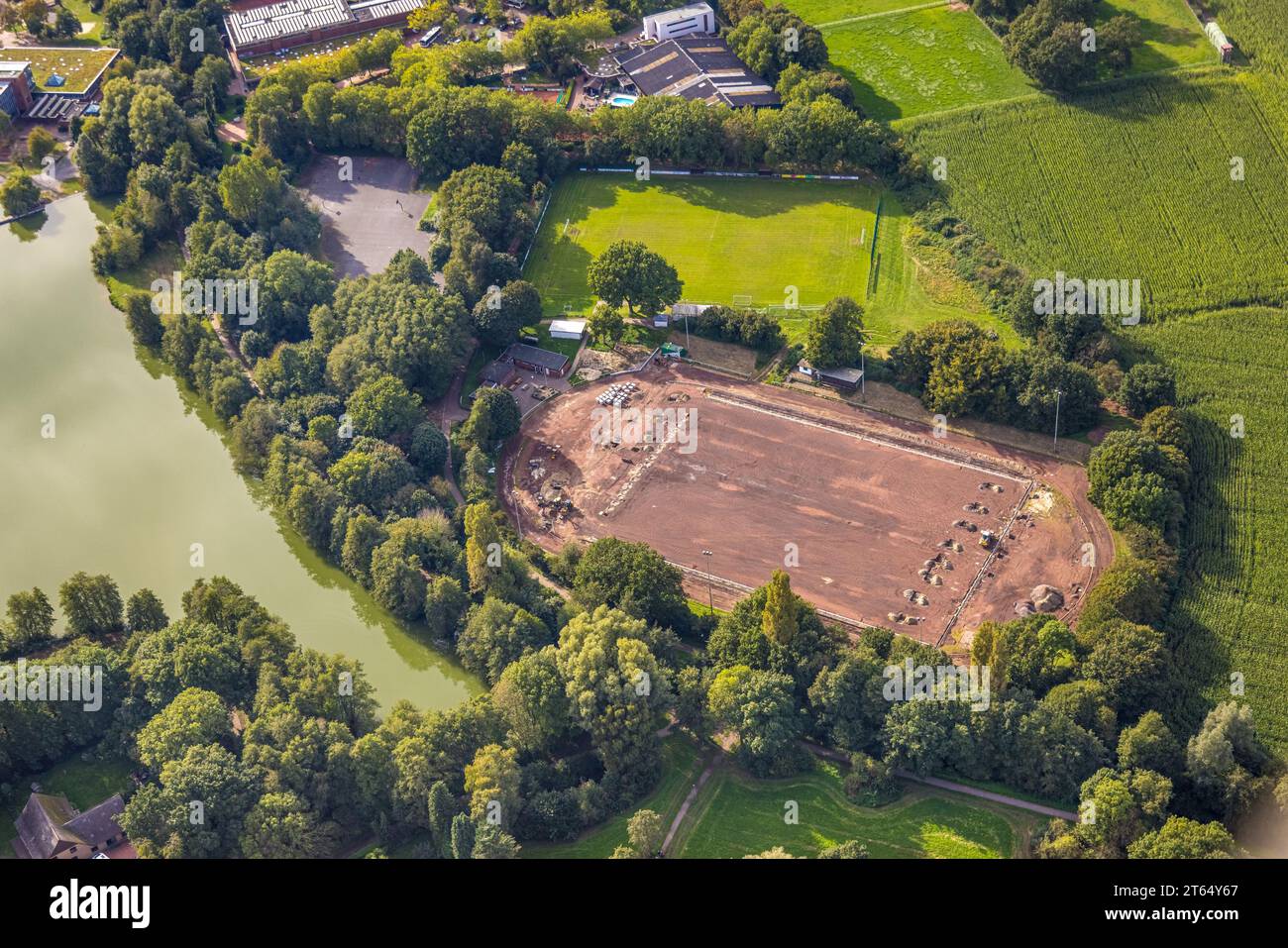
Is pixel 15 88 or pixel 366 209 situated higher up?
pixel 15 88


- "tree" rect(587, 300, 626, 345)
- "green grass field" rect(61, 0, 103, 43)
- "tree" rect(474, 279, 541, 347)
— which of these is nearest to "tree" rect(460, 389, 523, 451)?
"tree" rect(474, 279, 541, 347)

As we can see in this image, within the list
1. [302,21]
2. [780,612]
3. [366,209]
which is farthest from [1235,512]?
[302,21]

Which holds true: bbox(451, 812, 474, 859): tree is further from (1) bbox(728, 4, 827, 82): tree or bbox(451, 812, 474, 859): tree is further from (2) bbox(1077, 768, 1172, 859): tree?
(1) bbox(728, 4, 827, 82): tree

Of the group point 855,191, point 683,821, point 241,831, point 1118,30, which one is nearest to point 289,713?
point 241,831

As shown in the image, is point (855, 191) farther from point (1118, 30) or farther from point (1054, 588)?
point (1054, 588)

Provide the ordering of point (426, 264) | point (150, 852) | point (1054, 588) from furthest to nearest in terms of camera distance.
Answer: point (426, 264)
point (1054, 588)
point (150, 852)

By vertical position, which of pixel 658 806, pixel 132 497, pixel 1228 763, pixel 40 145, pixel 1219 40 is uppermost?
pixel 1219 40

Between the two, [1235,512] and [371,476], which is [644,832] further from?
[1235,512]
